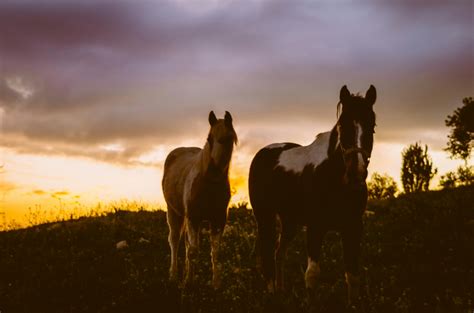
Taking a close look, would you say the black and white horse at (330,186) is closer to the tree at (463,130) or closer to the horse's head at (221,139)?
the horse's head at (221,139)

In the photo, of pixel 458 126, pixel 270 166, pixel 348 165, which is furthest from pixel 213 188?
pixel 458 126

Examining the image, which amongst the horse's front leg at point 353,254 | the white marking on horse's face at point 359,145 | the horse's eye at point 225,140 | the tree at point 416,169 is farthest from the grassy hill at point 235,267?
the tree at point 416,169

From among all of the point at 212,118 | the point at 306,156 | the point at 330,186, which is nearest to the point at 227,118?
the point at 212,118

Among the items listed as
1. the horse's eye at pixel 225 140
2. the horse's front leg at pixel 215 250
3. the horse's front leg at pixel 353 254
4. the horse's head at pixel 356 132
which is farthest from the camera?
Answer: the horse's front leg at pixel 215 250

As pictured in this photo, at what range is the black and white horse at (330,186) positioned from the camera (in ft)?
21.9

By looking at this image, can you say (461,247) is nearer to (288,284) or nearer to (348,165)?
(288,284)

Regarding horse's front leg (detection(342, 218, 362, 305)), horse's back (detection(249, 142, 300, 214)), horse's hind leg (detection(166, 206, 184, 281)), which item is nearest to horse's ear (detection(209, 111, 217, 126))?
horse's back (detection(249, 142, 300, 214))

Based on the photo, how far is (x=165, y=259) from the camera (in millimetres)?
12867

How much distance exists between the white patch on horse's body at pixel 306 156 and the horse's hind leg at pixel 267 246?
1220 millimetres

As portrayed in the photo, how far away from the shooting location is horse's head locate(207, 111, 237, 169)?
31.7 ft

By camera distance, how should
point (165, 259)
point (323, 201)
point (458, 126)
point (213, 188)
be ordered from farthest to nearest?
1. point (458, 126)
2. point (165, 259)
3. point (213, 188)
4. point (323, 201)

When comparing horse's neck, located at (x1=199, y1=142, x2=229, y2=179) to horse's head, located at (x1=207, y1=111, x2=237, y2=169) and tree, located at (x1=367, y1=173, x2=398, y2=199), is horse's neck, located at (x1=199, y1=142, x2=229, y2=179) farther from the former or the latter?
tree, located at (x1=367, y1=173, x2=398, y2=199)

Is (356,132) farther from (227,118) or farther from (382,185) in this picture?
(382,185)

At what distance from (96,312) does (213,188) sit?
3.62m
